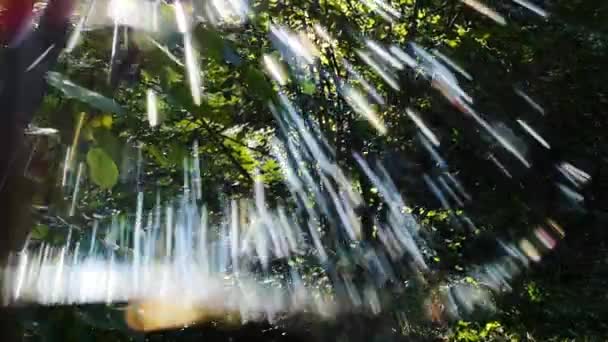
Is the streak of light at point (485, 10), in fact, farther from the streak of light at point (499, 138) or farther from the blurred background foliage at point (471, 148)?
the streak of light at point (499, 138)

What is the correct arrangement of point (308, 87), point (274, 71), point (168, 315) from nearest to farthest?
point (168, 315), point (274, 71), point (308, 87)

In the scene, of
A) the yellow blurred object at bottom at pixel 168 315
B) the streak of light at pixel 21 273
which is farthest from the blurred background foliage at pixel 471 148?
the streak of light at pixel 21 273

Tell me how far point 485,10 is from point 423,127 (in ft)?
2.93

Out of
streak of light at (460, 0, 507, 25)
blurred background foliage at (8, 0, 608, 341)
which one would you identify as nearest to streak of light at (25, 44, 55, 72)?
blurred background foliage at (8, 0, 608, 341)

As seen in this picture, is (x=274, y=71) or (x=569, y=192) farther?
(x=569, y=192)

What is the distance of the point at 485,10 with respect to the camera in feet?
13.5

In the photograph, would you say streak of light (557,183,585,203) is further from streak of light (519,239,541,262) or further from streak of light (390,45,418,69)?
streak of light (390,45,418,69)

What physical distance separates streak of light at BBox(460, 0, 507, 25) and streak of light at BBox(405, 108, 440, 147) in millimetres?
807

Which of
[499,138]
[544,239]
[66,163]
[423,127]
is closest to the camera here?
[66,163]

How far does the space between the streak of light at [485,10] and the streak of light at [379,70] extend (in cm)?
75

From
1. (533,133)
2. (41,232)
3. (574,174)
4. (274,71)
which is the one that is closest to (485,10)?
(533,133)

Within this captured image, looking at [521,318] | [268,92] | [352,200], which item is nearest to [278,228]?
A: [352,200]

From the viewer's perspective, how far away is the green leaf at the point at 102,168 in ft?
3.46

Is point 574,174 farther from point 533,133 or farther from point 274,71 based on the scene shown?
point 274,71
